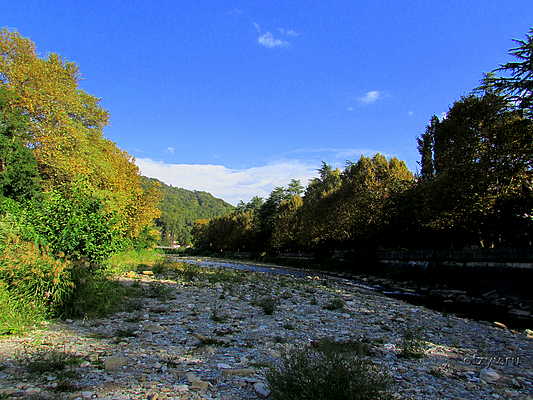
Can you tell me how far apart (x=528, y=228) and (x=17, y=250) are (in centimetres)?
3391

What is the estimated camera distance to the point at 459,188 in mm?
27938

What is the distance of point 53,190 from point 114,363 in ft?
29.9

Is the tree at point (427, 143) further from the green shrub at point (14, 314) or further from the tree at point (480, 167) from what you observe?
the green shrub at point (14, 314)

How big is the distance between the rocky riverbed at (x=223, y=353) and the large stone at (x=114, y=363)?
0.8 inches

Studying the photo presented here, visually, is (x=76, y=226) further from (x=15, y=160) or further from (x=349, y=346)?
(x=15, y=160)

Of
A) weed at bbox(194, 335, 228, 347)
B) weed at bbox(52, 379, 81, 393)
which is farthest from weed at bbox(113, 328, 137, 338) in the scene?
weed at bbox(52, 379, 81, 393)

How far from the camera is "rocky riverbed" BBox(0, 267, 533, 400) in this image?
5.35m

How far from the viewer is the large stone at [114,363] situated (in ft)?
19.6

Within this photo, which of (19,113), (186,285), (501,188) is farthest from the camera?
(501,188)

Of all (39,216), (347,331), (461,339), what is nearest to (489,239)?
(461,339)

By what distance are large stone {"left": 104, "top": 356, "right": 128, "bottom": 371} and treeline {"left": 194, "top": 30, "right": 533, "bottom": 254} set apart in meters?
21.1

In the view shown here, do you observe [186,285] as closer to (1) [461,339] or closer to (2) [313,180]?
(1) [461,339]

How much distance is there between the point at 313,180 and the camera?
88500 mm

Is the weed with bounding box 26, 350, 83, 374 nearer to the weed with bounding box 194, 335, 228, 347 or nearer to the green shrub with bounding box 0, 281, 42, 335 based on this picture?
the green shrub with bounding box 0, 281, 42, 335
